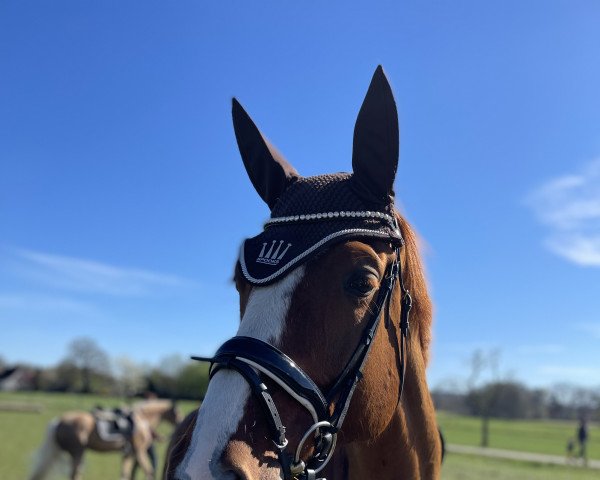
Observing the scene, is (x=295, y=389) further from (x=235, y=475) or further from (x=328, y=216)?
(x=328, y=216)

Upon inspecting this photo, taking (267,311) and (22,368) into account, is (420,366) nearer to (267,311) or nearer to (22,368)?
(267,311)

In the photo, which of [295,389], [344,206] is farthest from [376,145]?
[295,389]

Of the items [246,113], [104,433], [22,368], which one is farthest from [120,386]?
[246,113]

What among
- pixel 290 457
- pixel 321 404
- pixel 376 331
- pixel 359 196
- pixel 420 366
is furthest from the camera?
pixel 420 366

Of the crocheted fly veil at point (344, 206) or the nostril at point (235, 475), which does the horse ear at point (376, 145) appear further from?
the nostril at point (235, 475)

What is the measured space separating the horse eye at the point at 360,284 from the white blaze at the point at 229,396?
183 mm

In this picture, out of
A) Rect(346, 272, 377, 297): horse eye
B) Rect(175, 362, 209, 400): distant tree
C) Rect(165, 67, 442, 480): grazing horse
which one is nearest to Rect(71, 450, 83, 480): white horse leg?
Rect(165, 67, 442, 480): grazing horse

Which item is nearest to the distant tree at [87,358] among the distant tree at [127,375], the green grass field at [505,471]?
the distant tree at [127,375]

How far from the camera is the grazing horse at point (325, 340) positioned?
1.56 m

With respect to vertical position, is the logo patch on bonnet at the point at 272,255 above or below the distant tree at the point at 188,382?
above

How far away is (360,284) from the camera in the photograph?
1866mm

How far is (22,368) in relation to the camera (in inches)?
4193

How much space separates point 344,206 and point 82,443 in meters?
Result: 14.8

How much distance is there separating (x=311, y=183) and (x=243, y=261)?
453mm
